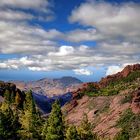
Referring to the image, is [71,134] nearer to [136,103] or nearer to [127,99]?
[136,103]

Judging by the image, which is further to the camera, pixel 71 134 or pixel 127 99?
pixel 127 99

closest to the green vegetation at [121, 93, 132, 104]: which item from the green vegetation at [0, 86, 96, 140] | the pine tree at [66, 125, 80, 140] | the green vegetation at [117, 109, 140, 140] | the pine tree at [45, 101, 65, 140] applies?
the green vegetation at [117, 109, 140, 140]

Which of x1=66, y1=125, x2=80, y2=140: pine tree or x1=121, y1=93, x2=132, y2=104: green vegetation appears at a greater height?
x1=121, y1=93, x2=132, y2=104: green vegetation

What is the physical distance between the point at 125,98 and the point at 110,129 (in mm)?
29346

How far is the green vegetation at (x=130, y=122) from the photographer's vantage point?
155925mm

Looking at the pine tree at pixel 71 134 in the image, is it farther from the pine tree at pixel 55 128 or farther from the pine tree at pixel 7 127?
the pine tree at pixel 7 127

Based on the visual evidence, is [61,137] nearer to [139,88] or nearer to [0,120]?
[0,120]

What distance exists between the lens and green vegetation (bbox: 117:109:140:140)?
156 m

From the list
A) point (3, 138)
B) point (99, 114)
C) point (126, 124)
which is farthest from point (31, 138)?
point (99, 114)

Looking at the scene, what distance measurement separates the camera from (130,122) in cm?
16862

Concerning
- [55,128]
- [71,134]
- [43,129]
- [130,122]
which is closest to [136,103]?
[130,122]

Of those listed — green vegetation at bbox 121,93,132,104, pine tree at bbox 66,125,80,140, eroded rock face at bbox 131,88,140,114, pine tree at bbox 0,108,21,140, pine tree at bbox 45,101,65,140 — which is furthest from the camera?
green vegetation at bbox 121,93,132,104

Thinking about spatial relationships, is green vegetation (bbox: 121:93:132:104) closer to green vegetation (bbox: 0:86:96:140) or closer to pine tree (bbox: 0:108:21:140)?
green vegetation (bbox: 0:86:96:140)

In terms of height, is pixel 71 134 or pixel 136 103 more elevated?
pixel 136 103
